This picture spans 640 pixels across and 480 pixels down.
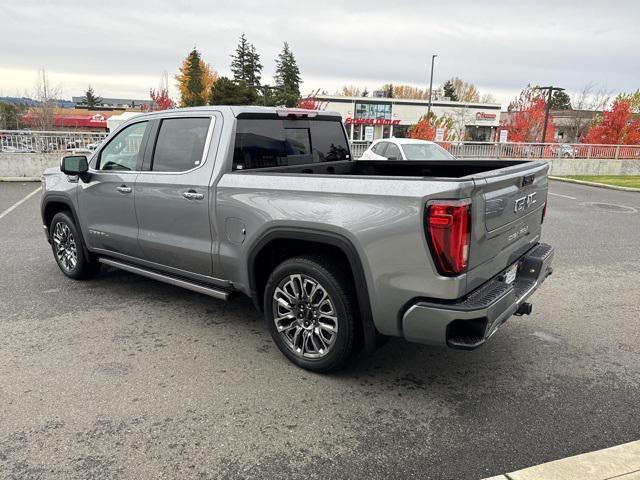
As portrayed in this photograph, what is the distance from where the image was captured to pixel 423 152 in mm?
12648

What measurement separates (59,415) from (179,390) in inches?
28.4

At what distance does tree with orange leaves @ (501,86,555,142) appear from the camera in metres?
37.6

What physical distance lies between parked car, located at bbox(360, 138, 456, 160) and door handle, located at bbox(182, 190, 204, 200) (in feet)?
28.0

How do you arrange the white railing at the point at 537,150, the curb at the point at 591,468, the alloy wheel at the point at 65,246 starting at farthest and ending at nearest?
the white railing at the point at 537,150 → the alloy wheel at the point at 65,246 → the curb at the point at 591,468

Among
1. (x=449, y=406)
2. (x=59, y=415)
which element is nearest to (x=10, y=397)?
(x=59, y=415)

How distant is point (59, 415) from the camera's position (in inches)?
120

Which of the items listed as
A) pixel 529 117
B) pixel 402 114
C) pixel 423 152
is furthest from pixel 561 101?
pixel 423 152

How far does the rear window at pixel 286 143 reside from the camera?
4.09m

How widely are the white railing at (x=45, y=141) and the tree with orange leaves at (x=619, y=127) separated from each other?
89.9 feet

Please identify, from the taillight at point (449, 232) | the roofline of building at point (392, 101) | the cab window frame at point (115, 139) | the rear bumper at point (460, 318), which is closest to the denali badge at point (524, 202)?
the rear bumper at point (460, 318)

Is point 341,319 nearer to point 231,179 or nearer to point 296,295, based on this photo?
point 296,295

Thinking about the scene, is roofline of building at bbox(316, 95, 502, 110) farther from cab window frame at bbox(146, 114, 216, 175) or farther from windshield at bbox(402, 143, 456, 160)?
cab window frame at bbox(146, 114, 216, 175)

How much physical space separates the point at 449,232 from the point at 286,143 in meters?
2.16

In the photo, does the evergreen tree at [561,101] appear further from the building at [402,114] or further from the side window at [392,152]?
the side window at [392,152]
